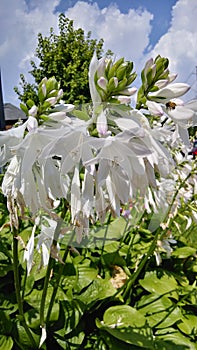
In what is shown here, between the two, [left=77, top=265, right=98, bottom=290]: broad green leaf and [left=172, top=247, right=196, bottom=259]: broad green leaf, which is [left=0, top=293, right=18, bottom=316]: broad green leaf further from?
[left=172, top=247, right=196, bottom=259]: broad green leaf

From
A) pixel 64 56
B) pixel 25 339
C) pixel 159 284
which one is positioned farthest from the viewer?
pixel 64 56

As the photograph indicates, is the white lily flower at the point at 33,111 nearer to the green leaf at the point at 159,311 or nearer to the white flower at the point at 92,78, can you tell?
the white flower at the point at 92,78

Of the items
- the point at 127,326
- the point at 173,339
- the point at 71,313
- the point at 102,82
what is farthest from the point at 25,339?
the point at 102,82

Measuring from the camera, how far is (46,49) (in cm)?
1432

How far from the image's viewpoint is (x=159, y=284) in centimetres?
204

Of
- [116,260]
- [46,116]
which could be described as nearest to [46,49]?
[116,260]

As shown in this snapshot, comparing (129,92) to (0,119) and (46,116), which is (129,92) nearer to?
(46,116)

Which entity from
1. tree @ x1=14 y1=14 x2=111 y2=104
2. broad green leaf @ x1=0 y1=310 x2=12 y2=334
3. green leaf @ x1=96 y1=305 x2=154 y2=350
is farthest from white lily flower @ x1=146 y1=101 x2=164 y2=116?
tree @ x1=14 y1=14 x2=111 y2=104

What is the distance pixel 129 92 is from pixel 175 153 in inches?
47.8

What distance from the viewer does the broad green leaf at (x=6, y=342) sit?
1.38m

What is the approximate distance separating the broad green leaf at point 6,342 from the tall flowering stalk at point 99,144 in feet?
2.94

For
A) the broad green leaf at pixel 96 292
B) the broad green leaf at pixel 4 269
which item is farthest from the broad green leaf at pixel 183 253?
the broad green leaf at pixel 4 269

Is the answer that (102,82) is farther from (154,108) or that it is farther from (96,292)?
(96,292)

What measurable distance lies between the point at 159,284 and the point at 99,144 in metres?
1.67
